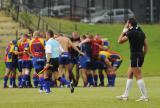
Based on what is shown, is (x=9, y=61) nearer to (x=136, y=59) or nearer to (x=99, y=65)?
(x=99, y=65)

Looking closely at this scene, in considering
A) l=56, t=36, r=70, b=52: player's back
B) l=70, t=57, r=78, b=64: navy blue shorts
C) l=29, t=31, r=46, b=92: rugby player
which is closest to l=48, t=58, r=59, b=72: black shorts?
l=29, t=31, r=46, b=92: rugby player

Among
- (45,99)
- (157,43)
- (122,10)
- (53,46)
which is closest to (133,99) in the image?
(45,99)

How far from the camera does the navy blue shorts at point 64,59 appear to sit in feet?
102

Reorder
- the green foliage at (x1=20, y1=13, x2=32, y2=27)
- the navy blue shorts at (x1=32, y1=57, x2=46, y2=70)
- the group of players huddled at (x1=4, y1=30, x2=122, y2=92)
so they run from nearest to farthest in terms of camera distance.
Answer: the navy blue shorts at (x1=32, y1=57, x2=46, y2=70) → the group of players huddled at (x1=4, y1=30, x2=122, y2=92) → the green foliage at (x1=20, y1=13, x2=32, y2=27)

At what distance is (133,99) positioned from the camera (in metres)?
22.7

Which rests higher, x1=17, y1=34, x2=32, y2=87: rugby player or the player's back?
the player's back

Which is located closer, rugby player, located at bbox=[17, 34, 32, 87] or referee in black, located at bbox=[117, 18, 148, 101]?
referee in black, located at bbox=[117, 18, 148, 101]

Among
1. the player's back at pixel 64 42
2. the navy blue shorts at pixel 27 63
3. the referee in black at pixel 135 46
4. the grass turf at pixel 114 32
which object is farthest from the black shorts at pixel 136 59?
the grass turf at pixel 114 32

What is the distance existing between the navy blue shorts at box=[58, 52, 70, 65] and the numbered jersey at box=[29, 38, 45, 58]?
6.23ft

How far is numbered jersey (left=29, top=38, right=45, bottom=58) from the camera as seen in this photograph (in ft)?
95.1

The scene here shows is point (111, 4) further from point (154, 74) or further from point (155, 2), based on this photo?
point (154, 74)

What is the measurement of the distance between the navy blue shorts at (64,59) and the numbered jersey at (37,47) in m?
1.90

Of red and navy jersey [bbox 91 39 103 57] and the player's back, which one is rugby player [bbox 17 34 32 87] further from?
red and navy jersey [bbox 91 39 103 57]

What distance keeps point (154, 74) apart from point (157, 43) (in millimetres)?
12293
